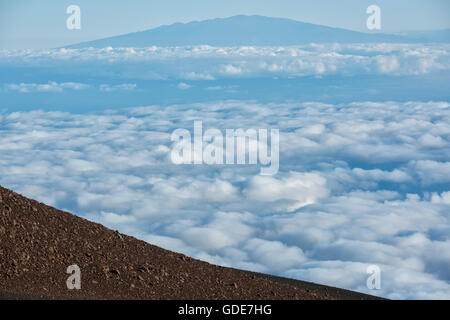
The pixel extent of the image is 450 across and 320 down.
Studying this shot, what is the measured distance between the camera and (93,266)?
1511 cm

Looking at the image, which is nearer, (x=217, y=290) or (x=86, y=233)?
(x=217, y=290)

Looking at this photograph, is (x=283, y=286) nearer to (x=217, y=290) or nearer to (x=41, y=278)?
(x=217, y=290)

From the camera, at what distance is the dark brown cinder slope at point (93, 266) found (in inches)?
544

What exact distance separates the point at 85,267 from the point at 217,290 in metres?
3.51

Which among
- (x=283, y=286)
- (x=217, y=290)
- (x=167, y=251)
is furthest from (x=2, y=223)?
(x=283, y=286)

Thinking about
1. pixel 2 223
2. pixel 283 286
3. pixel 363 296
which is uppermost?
pixel 2 223

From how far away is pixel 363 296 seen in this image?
19.8m

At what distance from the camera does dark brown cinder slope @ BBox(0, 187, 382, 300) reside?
1381cm
